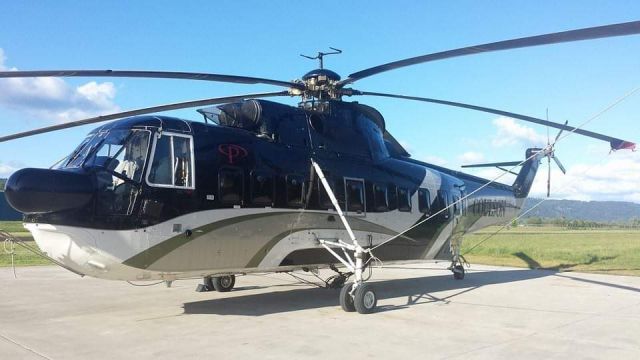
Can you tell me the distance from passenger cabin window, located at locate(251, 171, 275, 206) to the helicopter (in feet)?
0.08

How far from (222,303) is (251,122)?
153 inches

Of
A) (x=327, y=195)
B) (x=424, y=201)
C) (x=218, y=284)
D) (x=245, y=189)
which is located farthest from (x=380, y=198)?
(x=218, y=284)

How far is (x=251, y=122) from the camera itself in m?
10.6

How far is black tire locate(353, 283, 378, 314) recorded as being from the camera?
1007cm

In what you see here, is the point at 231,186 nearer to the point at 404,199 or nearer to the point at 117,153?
the point at 117,153

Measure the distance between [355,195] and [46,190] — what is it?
636cm

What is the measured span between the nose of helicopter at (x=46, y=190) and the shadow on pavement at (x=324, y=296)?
348 cm

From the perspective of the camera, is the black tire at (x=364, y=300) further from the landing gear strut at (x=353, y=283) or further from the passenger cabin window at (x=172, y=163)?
the passenger cabin window at (x=172, y=163)

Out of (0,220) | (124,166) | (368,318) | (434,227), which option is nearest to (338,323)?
(368,318)

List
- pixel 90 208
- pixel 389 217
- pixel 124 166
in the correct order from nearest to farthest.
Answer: pixel 90 208
pixel 124 166
pixel 389 217

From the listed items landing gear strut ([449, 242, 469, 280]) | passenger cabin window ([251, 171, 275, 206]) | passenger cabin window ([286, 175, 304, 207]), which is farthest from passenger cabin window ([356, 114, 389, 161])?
landing gear strut ([449, 242, 469, 280])

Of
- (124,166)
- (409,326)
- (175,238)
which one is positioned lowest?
(409,326)

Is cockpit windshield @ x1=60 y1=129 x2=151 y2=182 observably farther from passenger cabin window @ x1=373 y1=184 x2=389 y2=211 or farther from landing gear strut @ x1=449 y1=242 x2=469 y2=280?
landing gear strut @ x1=449 y1=242 x2=469 y2=280

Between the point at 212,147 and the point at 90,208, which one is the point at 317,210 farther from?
the point at 90,208
